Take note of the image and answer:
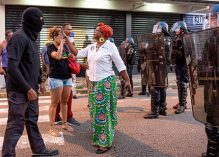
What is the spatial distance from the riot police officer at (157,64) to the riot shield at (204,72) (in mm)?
3416

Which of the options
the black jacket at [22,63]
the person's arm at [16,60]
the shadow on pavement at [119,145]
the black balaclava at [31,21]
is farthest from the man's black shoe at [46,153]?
the black balaclava at [31,21]

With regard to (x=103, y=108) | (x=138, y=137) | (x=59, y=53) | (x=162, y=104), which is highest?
(x=59, y=53)

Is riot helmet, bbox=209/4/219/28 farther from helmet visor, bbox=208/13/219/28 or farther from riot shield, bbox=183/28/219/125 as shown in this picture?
riot shield, bbox=183/28/219/125

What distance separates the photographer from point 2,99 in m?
12.0

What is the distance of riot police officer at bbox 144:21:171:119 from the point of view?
26.8 ft

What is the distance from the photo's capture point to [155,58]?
8320 millimetres

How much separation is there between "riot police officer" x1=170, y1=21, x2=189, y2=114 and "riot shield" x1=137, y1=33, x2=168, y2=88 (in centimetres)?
34

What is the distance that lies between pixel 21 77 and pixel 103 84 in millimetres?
1389

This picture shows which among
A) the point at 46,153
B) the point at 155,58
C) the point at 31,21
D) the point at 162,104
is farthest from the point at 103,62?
the point at 162,104

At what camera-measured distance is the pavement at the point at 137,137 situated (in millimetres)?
5613

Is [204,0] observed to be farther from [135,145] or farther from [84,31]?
[135,145]

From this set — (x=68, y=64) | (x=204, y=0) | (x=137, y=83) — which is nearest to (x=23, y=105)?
(x=68, y=64)

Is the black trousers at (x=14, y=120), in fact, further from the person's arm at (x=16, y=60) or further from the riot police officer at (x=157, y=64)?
the riot police officer at (x=157, y=64)

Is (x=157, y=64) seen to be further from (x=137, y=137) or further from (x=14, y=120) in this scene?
(x=14, y=120)
